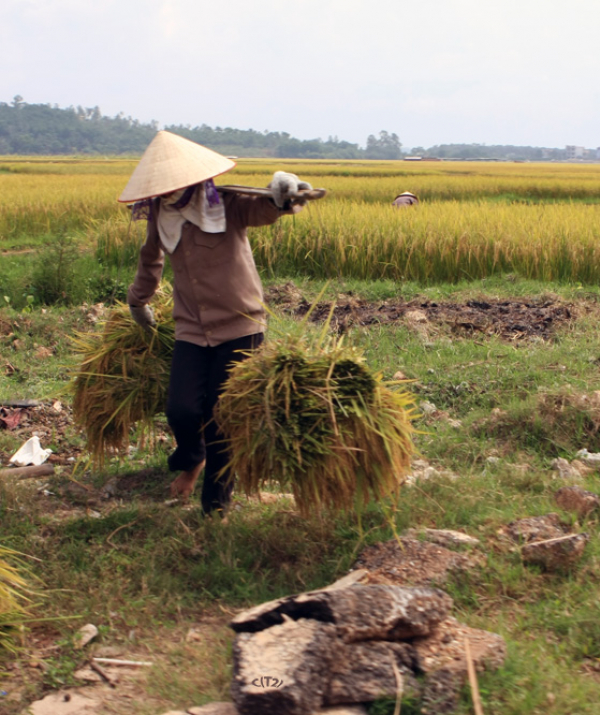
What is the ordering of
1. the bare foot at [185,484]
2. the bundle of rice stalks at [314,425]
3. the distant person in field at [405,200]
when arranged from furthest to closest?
the distant person in field at [405,200], the bare foot at [185,484], the bundle of rice stalks at [314,425]

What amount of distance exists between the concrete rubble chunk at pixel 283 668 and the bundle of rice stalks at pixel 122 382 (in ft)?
4.51

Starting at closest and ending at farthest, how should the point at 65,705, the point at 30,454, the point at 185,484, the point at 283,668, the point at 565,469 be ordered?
the point at 283,668, the point at 65,705, the point at 185,484, the point at 565,469, the point at 30,454

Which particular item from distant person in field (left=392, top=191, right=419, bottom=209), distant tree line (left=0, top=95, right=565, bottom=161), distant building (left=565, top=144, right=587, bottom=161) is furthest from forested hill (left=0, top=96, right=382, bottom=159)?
distant person in field (left=392, top=191, right=419, bottom=209)

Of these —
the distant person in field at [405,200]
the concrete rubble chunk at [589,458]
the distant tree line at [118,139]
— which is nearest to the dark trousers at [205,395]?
the concrete rubble chunk at [589,458]

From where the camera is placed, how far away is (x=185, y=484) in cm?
331

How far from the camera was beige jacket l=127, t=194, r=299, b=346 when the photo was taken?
2.83 meters

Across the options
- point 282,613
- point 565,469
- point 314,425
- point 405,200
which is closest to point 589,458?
point 565,469

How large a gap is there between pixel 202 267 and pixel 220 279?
0.08 m

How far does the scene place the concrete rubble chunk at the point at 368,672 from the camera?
6.26 feet

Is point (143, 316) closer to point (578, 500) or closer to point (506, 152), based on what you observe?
point (578, 500)

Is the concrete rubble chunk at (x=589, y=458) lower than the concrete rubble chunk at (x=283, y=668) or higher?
lower

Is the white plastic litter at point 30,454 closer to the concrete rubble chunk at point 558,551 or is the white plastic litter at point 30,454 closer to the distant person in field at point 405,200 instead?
the concrete rubble chunk at point 558,551

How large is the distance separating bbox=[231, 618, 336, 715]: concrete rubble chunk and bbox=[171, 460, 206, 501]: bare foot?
135 centimetres

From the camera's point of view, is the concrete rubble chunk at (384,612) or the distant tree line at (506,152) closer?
the concrete rubble chunk at (384,612)
